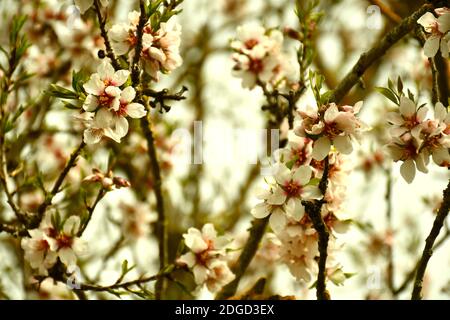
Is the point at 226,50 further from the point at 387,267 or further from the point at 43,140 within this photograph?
the point at 387,267

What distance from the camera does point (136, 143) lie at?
377 centimetres

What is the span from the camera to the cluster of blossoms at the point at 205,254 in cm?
229

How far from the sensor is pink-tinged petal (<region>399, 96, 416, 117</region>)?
181 cm

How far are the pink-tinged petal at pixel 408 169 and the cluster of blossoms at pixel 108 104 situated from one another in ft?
2.55

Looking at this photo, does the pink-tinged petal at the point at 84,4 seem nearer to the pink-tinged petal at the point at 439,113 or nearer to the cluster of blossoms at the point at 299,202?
the cluster of blossoms at the point at 299,202

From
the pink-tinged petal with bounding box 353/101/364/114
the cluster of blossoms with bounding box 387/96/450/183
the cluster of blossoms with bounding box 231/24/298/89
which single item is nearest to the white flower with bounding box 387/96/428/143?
the cluster of blossoms with bounding box 387/96/450/183

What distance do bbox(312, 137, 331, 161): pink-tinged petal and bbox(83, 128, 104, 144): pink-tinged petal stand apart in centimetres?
63

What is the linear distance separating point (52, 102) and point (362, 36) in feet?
11.2

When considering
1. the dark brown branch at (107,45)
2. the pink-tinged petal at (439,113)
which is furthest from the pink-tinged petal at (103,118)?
the pink-tinged petal at (439,113)

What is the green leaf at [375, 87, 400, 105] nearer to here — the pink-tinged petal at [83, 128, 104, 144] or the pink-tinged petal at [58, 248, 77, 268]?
the pink-tinged petal at [83, 128, 104, 144]

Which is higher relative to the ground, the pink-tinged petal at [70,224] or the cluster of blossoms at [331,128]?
the cluster of blossoms at [331,128]

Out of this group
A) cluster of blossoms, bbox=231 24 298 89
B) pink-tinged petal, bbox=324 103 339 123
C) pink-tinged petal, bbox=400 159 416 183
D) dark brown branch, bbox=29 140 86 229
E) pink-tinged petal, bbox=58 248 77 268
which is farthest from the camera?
cluster of blossoms, bbox=231 24 298 89

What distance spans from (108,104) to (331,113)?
0.63m
